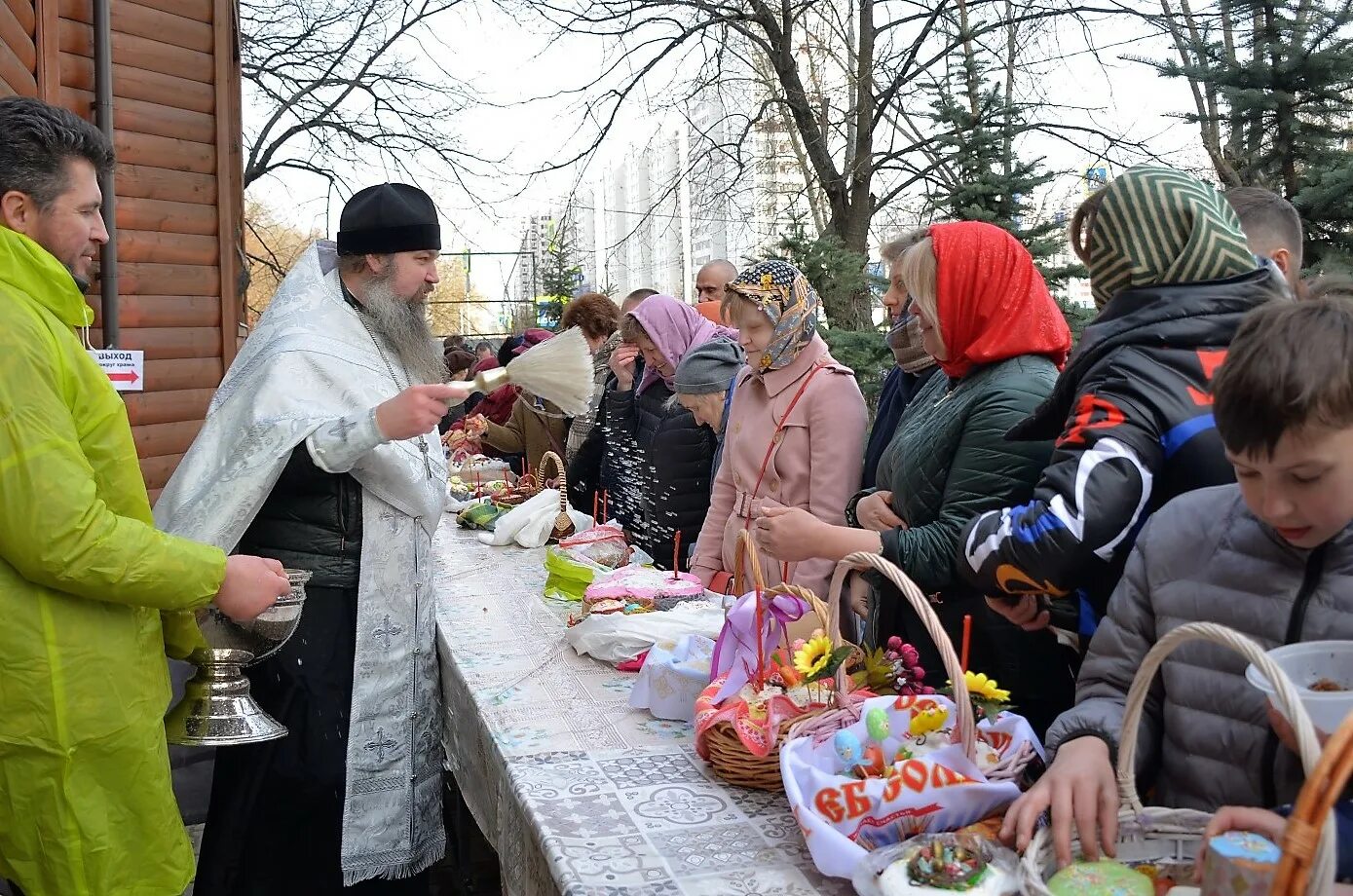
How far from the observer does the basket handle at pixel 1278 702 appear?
96cm

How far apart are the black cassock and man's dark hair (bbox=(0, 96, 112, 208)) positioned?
78 centimetres

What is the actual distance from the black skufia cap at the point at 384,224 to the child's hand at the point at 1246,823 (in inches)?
92.5

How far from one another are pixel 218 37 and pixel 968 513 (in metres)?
6.63

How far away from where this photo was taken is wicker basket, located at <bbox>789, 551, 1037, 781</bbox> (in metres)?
1.49

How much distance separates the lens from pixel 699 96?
34.9 feet

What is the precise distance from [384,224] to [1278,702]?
2.41 m

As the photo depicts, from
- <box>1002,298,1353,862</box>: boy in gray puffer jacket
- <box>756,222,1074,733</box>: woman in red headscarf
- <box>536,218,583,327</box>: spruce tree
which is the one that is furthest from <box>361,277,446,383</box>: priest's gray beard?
<box>536,218,583,327</box>: spruce tree

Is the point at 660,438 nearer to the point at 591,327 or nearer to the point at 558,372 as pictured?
the point at 558,372

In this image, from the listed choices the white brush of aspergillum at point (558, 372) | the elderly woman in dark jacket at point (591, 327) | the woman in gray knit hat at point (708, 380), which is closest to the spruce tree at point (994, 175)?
the elderly woman in dark jacket at point (591, 327)

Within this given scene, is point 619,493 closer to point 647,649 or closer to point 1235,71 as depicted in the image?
point 647,649

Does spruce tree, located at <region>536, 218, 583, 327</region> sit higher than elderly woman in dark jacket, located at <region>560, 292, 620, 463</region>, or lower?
higher

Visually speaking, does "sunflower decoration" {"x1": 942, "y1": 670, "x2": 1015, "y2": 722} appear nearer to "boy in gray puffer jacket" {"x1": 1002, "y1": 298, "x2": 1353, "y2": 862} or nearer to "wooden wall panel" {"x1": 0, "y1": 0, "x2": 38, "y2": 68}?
"boy in gray puffer jacket" {"x1": 1002, "y1": 298, "x2": 1353, "y2": 862}

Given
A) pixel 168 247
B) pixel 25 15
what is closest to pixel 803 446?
pixel 25 15

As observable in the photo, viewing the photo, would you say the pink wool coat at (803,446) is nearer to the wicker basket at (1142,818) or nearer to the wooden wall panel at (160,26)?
the wicker basket at (1142,818)
